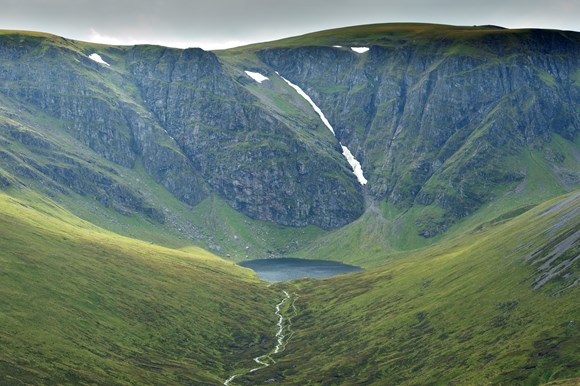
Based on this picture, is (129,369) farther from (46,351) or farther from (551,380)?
(551,380)

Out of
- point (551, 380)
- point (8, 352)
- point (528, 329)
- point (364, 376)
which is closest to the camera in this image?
point (551, 380)

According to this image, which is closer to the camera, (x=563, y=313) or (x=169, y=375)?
(x=563, y=313)

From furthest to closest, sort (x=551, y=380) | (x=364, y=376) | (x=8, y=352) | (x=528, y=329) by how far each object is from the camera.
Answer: (x=364, y=376), (x=528, y=329), (x=8, y=352), (x=551, y=380)

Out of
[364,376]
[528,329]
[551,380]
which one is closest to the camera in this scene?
[551,380]

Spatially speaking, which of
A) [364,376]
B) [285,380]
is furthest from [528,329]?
[285,380]

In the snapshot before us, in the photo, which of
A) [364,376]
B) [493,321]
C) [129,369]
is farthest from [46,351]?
[493,321]

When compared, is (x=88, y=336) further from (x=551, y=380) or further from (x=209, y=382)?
(x=551, y=380)

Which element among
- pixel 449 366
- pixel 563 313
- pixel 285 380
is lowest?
pixel 285 380

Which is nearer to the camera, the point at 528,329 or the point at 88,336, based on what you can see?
the point at 528,329

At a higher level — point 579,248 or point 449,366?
point 579,248
